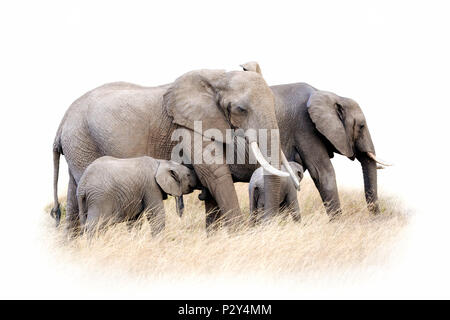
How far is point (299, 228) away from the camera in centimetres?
997

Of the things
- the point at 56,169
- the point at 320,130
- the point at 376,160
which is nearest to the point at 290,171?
the point at 320,130

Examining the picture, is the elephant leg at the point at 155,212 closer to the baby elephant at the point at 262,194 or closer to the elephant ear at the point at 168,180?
the elephant ear at the point at 168,180

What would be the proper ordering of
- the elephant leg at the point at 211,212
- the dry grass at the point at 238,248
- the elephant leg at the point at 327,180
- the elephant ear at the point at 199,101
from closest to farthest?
1. the dry grass at the point at 238,248
2. the elephant ear at the point at 199,101
3. the elephant leg at the point at 211,212
4. the elephant leg at the point at 327,180

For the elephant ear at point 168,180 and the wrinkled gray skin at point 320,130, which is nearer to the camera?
the elephant ear at point 168,180

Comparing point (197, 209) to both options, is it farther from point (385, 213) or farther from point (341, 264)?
point (341, 264)

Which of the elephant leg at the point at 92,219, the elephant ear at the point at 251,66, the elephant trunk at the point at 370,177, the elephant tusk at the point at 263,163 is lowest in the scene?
the elephant trunk at the point at 370,177

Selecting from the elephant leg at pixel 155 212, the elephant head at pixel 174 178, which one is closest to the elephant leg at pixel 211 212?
the elephant head at pixel 174 178

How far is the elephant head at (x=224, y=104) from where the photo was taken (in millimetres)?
9461

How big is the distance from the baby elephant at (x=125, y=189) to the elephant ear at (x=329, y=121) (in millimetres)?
2299

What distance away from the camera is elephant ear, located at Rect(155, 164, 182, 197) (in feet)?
31.4

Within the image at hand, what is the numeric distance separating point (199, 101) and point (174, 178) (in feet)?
2.93

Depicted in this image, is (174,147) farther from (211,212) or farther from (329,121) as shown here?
(329,121)

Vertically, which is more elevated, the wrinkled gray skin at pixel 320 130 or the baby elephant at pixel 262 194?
the wrinkled gray skin at pixel 320 130

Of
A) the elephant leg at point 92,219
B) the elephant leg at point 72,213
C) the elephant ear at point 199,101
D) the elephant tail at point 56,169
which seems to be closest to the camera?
the elephant leg at point 92,219
